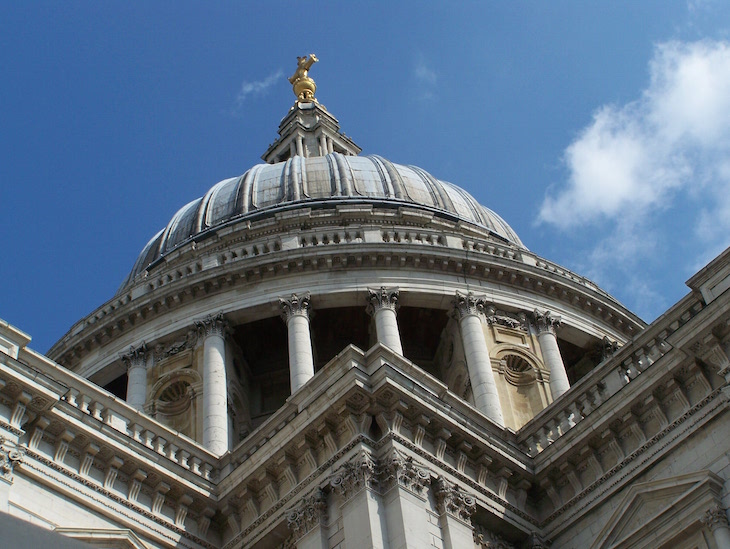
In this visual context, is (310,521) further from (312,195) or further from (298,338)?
(312,195)

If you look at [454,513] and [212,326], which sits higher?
[212,326]

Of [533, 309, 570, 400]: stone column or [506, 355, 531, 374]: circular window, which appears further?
[506, 355, 531, 374]: circular window

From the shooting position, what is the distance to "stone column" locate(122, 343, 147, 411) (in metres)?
34.5

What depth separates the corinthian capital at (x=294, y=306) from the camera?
35094mm

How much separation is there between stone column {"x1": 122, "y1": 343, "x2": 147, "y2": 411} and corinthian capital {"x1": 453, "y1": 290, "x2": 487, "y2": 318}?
10.1 m

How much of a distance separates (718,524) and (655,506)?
145 cm

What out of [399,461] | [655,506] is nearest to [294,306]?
[399,461]

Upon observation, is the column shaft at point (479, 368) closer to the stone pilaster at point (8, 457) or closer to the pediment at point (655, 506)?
the pediment at point (655, 506)

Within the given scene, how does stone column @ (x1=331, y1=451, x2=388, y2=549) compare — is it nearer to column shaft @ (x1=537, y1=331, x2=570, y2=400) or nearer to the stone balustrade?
the stone balustrade

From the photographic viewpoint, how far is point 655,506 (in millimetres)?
18641

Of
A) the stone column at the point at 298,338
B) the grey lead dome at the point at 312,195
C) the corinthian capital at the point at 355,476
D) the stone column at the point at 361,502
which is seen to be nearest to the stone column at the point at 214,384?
the stone column at the point at 298,338

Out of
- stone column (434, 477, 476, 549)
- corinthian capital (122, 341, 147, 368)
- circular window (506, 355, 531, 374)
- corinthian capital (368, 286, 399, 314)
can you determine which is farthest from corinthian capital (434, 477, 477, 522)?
corinthian capital (122, 341, 147, 368)

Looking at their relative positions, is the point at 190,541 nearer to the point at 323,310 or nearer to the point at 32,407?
the point at 32,407

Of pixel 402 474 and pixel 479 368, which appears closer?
pixel 402 474
